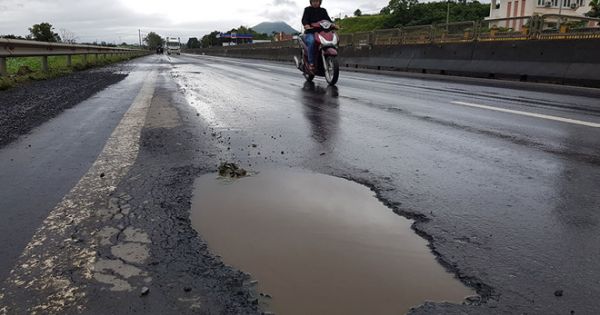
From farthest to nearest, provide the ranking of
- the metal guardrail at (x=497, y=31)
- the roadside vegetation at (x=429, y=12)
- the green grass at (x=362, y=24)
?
the green grass at (x=362, y=24), the roadside vegetation at (x=429, y=12), the metal guardrail at (x=497, y=31)

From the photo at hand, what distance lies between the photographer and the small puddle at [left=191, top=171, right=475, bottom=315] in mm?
1721

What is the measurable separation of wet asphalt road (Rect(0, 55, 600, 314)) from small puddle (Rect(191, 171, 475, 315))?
12 cm

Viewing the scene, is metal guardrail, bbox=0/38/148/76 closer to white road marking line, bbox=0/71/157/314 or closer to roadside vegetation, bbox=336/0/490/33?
white road marking line, bbox=0/71/157/314

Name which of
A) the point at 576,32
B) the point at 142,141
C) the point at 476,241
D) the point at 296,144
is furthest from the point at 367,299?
the point at 576,32

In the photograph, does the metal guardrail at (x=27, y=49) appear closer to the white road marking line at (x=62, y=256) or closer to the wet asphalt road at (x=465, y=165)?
the wet asphalt road at (x=465, y=165)

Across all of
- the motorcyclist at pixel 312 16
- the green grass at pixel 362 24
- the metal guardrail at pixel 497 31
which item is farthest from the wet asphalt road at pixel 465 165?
the green grass at pixel 362 24

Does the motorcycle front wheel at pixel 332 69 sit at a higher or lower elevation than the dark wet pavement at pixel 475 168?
higher

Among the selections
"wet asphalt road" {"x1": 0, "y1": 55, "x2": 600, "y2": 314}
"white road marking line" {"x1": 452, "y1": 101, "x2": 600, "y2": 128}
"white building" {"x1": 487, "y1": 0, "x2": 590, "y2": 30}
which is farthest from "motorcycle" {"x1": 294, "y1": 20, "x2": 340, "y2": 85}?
"white building" {"x1": 487, "y1": 0, "x2": 590, "y2": 30}

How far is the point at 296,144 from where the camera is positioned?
427cm

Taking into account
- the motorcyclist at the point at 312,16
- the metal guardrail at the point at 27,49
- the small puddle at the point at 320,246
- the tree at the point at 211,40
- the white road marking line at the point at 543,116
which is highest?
the tree at the point at 211,40

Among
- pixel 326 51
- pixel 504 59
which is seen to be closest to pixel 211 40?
pixel 504 59

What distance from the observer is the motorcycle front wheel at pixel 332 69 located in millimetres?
10125

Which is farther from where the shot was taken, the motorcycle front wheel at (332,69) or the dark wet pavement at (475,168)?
the motorcycle front wheel at (332,69)

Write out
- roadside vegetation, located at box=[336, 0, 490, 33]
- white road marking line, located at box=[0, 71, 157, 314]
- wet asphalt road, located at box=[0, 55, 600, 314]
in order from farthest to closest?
roadside vegetation, located at box=[336, 0, 490, 33] < wet asphalt road, located at box=[0, 55, 600, 314] < white road marking line, located at box=[0, 71, 157, 314]
